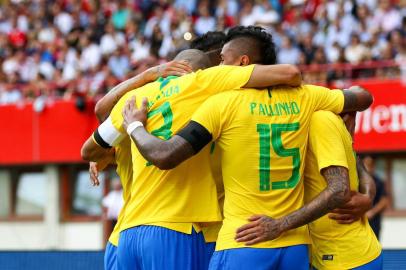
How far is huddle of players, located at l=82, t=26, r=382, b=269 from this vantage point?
18.1 feet

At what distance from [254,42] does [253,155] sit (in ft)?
2.58

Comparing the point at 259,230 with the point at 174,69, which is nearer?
the point at 259,230

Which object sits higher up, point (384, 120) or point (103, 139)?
point (384, 120)

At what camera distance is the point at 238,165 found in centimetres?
556

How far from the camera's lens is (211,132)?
5523 mm

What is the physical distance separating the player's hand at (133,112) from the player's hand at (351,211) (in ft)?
4.01

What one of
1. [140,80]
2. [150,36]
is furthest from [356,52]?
[140,80]

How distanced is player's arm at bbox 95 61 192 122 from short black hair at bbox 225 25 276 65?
13.4 inches

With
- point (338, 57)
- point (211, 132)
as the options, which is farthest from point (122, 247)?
point (338, 57)

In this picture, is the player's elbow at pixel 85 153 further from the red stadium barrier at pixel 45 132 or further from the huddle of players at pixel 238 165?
the red stadium barrier at pixel 45 132

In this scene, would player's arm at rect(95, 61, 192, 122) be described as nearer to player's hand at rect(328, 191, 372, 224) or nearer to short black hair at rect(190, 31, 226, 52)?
short black hair at rect(190, 31, 226, 52)

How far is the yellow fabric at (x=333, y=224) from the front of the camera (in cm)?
568

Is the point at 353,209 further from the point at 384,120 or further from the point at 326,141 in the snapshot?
the point at 384,120

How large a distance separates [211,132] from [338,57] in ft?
44.2
